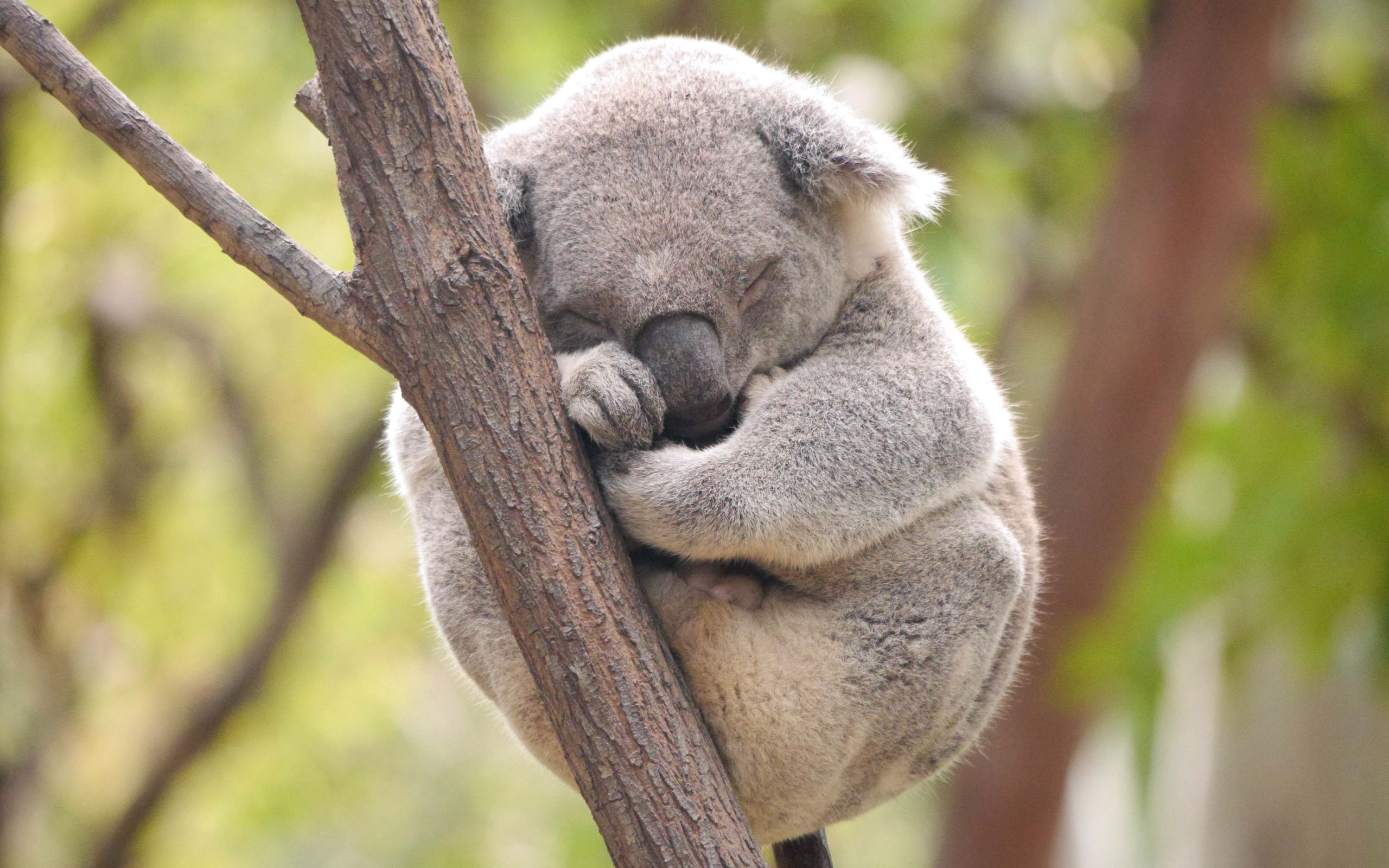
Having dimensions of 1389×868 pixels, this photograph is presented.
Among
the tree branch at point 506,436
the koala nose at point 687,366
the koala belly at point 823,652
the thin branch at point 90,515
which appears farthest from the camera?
the thin branch at point 90,515

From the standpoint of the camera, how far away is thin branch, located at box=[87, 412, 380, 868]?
6.10 meters

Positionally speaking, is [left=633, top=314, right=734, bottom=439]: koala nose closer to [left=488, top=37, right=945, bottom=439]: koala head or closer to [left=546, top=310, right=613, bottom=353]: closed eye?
[left=488, top=37, right=945, bottom=439]: koala head

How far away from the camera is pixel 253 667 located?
608 centimetres

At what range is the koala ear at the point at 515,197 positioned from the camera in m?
2.34

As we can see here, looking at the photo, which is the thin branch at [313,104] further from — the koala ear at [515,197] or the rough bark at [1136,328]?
the rough bark at [1136,328]

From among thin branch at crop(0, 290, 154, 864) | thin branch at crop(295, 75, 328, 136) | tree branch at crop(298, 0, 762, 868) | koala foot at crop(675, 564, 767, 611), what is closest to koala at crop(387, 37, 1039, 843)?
koala foot at crop(675, 564, 767, 611)

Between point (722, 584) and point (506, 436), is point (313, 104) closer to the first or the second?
point (506, 436)

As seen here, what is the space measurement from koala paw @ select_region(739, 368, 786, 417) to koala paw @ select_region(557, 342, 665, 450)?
222 millimetres

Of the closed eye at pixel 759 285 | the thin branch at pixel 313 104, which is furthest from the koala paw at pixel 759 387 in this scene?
the thin branch at pixel 313 104

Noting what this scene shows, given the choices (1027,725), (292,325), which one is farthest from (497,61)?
(1027,725)

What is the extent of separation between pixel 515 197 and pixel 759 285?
47cm

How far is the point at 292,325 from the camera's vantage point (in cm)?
765

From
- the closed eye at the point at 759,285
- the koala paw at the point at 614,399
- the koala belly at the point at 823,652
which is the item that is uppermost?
the closed eye at the point at 759,285

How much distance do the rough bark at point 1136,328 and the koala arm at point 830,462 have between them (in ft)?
13.1
